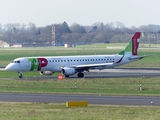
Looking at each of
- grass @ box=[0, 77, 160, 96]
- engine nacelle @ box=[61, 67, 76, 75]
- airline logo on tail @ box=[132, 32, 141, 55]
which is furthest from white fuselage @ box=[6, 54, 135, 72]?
grass @ box=[0, 77, 160, 96]

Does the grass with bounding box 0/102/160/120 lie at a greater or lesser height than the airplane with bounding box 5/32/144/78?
lesser

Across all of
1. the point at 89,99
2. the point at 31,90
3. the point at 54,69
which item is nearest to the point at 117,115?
the point at 89,99

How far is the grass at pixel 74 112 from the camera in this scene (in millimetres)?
25406

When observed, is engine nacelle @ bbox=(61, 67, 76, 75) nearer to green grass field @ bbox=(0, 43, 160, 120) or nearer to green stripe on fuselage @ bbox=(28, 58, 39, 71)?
green stripe on fuselage @ bbox=(28, 58, 39, 71)

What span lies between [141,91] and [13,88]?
1419 centimetres

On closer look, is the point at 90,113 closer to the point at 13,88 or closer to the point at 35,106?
the point at 35,106

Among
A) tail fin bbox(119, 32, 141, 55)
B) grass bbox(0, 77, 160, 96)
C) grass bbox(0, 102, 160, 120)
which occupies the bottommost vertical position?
grass bbox(0, 77, 160, 96)

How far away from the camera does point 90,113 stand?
88.3ft

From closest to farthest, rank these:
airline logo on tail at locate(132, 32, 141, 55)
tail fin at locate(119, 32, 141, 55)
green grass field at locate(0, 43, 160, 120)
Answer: green grass field at locate(0, 43, 160, 120), tail fin at locate(119, 32, 141, 55), airline logo on tail at locate(132, 32, 141, 55)

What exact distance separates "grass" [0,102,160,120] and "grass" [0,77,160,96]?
374 inches

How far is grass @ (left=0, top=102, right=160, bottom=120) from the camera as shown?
83.4 feet

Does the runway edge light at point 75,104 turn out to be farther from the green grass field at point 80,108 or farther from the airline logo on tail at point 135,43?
the airline logo on tail at point 135,43

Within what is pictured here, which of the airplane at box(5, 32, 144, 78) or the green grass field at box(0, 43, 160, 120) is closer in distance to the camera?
the green grass field at box(0, 43, 160, 120)

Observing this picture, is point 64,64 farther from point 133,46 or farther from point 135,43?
point 135,43
